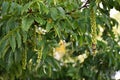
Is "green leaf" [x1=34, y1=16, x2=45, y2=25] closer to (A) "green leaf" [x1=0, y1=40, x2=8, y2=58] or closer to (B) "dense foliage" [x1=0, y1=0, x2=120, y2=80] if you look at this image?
(B) "dense foliage" [x1=0, y1=0, x2=120, y2=80]

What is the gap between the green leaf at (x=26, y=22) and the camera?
2113mm

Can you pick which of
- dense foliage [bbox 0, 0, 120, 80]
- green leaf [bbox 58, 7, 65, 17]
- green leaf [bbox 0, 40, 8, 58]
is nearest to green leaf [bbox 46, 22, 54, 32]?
dense foliage [bbox 0, 0, 120, 80]

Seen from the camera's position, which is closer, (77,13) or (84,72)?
(77,13)

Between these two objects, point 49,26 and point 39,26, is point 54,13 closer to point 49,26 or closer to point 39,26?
point 49,26

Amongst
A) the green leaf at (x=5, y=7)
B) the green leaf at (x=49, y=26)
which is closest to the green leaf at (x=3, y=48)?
the green leaf at (x=5, y=7)

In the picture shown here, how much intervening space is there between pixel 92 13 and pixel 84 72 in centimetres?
171

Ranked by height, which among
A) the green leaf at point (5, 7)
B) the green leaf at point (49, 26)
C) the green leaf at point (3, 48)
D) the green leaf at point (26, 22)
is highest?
the green leaf at point (5, 7)

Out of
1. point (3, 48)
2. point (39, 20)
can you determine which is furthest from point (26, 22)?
point (3, 48)

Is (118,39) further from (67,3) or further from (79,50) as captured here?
(67,3)

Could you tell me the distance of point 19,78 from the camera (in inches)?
127

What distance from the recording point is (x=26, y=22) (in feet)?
7.01

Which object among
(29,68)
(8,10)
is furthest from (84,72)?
(8,10)

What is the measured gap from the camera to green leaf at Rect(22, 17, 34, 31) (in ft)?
6.93

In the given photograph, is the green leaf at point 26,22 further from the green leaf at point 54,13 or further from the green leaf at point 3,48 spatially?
the green leaf at point 3,48
